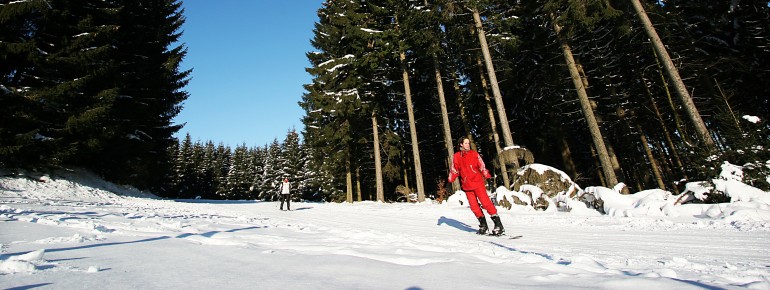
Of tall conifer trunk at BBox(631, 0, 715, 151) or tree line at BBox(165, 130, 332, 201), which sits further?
tree line at BBox(165, 130, 332, 201)

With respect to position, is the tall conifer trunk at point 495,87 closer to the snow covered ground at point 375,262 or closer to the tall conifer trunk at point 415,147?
the tall conifer trunk at point 415,147

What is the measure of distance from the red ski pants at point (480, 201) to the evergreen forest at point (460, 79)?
510 centimetres

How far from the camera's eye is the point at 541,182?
34.9 feet

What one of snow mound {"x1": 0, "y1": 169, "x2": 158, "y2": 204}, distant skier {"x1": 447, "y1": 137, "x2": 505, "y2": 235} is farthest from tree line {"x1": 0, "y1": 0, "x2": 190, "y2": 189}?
distant skier {"x1": 447, "y1": 137, "x2": 505, "y2": 235}

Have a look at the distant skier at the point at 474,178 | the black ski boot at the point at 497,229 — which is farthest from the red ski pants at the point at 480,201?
the black ski boot at the point at 497,229

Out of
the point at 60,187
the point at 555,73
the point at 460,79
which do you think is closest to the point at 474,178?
the point at 555,73

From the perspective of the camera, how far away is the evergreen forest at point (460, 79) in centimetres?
1302

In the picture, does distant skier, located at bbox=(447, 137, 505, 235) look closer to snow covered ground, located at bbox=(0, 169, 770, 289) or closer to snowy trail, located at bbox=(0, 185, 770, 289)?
snow covered ground, located at bbox=(0, 169, 770, 289)

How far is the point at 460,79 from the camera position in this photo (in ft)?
72.5

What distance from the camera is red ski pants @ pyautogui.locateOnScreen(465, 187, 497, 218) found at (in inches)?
220

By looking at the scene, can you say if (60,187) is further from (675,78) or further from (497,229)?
(675,78)

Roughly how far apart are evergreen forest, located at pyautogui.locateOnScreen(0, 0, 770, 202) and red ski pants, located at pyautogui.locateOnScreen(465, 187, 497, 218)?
16.7 feet

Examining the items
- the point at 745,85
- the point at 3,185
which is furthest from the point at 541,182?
the point at 3,185

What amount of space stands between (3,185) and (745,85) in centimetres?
3173
